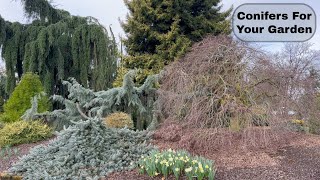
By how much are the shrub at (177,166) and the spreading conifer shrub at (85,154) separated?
509mm

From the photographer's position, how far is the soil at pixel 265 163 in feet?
14.9

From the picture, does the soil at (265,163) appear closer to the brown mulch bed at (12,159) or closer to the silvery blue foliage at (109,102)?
the brown mulch bed at (12,159)

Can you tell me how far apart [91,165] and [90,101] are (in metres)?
3.23

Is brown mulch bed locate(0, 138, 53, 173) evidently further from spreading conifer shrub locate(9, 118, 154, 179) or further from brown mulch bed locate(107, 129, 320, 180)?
brown mulch bed locate(107, 129, 320, 180)

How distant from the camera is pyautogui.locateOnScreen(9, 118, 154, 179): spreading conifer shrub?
470cm

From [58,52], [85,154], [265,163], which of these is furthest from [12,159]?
[58,52]

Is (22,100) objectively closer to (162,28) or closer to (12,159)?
(12,159)

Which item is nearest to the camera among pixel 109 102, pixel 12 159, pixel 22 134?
pixel 12 159

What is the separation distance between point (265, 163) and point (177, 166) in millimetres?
1576

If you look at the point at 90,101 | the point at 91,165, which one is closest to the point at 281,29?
the point at 91,165

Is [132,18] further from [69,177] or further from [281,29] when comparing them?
[69,177]

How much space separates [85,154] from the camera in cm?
501

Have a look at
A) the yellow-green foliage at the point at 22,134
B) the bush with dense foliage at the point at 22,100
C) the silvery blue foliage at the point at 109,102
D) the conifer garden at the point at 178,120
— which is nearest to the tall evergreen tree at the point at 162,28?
the bush with dense foliage at the point at 22,100

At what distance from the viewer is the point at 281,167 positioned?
4836mm
